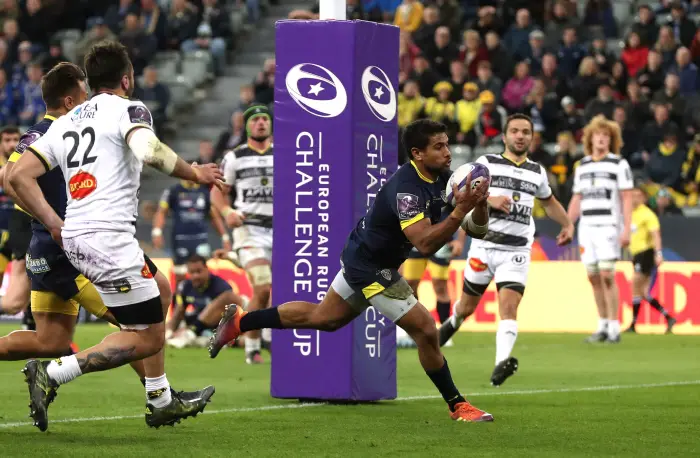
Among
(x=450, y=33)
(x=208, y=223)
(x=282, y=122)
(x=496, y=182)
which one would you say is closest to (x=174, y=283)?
(x=208, y=223)

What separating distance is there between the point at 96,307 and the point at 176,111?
19886 mm

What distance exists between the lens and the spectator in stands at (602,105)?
22922mm

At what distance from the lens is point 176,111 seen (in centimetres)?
2888

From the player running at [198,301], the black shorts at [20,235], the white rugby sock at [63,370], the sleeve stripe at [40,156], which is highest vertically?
the sleeve stripe at [40,156]

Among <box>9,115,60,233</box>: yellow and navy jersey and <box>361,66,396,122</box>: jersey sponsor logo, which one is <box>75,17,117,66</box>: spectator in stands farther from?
<box>9,115,60,233</box>: yellow and navy jersey

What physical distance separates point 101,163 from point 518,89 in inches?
651

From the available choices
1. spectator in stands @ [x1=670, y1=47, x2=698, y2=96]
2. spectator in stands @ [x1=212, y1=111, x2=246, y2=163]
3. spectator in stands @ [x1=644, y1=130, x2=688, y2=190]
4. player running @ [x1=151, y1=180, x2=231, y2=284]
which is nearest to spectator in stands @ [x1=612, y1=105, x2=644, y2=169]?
spectator in stands @ [x1=644, y1=130, x2=688, y2=190]

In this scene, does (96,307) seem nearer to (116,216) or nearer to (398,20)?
(116,216)

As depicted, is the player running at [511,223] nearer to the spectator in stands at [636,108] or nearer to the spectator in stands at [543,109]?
the spectator in stands at [636,108]

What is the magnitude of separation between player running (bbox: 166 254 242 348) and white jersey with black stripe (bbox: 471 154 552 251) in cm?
526

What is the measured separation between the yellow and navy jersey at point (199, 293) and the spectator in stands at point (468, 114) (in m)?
7.12

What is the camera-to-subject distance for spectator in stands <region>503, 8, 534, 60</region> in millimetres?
25359

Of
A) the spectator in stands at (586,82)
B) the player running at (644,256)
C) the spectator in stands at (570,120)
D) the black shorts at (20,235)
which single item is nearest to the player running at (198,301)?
the black shorts at (20,235)

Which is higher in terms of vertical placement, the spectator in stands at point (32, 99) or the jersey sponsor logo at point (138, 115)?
the jersey sponsor logo at point (138, 115)
